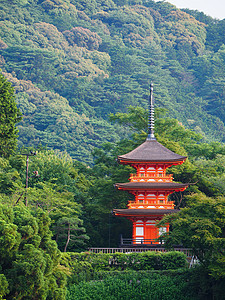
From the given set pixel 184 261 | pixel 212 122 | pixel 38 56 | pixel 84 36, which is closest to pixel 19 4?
pixel 84 36

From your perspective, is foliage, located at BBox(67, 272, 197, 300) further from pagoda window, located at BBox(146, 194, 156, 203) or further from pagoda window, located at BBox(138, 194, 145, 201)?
pagoda window, located at BBox(138, 194, 145, 201)

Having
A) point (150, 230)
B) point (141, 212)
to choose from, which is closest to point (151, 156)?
point (141, 212)

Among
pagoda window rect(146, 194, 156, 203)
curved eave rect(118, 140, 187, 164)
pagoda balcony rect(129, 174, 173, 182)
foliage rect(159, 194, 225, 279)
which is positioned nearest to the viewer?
foliage rect(159, 194, 225, 279)

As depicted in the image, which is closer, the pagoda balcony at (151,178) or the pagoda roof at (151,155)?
the pagoda roof at (151,155)

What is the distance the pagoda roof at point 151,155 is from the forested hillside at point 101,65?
60.2 metres

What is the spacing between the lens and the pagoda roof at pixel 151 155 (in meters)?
41.1

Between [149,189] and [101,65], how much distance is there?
96.9 metres

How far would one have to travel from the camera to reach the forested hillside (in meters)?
110

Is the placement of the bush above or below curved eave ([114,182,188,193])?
below

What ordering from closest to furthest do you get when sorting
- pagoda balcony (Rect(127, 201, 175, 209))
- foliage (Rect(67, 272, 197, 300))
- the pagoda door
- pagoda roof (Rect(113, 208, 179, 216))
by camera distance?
foliage (Rect(67, 272, 197, 300)), pagoda roof (Rect(113, 208, 179, 216)), the pagoda door, pagoda balcony (Rect(127, 201, 175, 209))

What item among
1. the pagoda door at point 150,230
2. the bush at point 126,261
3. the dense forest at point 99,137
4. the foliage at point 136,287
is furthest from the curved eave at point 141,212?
the foliage at point 136,287

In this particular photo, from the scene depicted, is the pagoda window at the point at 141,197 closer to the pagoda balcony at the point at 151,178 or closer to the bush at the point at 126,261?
the pagoda balcony at the point at 151,178

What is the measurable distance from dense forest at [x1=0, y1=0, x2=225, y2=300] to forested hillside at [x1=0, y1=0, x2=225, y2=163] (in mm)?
277

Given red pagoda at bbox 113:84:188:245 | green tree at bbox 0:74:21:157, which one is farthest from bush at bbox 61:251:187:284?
green tree at bbox 0:74:21:157
